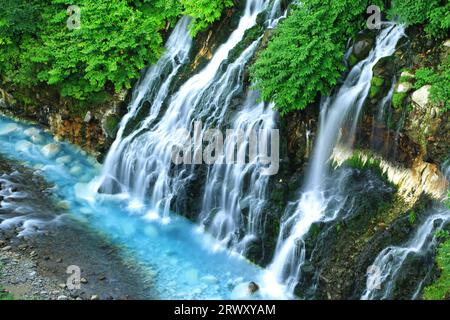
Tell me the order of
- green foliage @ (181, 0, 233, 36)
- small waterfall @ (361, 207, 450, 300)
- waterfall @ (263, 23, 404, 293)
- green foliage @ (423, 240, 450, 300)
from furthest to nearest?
green foliage @ (181, 0, 233, 36) < waterfall @ (263, 23, 404, 293) < small waterfall @ (361, 207, 450, 300) < green foliage @ (423, 240, 450, 300)

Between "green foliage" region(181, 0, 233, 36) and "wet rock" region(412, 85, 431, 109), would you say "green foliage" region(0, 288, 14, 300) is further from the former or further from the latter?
"green foliage" region(181, 0, 233, 36)

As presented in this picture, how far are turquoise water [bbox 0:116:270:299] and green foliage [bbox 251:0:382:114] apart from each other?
3.92m

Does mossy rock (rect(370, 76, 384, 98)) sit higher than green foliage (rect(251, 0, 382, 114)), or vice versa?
green foliage (rect(251, 0, 382, 114))

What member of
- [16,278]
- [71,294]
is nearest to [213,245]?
[71,294]

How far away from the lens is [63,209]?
14.8 m

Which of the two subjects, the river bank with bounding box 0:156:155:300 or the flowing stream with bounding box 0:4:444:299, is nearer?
the river bank with bounding box 0:156:155:300

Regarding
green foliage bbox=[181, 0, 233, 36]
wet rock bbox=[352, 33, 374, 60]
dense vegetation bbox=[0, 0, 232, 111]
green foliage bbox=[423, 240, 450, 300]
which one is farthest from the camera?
dense vegetation bbox=[0, 0, 232, 111]

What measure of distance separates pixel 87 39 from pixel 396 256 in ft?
37.7

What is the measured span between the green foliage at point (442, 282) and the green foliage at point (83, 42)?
10.6 meters

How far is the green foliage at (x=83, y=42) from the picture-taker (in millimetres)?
16906

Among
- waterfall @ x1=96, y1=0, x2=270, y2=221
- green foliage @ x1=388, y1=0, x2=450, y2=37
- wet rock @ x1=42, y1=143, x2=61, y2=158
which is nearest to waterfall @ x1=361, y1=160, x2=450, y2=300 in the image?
green foliage @ x1=388, y1=0, x2=450, y2=37

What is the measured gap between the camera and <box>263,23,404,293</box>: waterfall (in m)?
12.2

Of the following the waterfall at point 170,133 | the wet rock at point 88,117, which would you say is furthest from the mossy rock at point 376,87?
the wet rock at point 88,117

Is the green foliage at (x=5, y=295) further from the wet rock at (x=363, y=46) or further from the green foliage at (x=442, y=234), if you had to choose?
the wet rock at (x=363, y=46)
